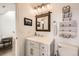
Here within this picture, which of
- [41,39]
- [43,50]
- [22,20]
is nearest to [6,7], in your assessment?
[22,20]

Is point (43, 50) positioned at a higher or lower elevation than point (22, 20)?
lower

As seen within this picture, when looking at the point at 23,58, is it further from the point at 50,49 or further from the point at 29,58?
the point at 50,49

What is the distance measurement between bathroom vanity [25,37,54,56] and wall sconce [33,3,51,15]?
408 millimetres

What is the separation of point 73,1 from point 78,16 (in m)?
0.23

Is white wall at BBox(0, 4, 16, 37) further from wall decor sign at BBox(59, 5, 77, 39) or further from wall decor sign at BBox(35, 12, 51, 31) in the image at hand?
wall decor sign at BBox(59, 5, 77, 39)

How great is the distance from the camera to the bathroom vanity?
1604 mm

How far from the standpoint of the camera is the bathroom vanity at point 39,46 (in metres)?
1.60

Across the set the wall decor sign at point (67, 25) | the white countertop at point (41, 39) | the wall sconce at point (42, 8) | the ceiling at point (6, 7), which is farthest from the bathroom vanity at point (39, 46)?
the ceiling at point (6, 7)

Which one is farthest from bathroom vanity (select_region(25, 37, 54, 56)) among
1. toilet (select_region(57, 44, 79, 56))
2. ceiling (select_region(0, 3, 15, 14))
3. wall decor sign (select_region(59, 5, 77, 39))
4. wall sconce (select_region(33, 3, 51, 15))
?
ceiling (select_region(0, 3, 15, 14))

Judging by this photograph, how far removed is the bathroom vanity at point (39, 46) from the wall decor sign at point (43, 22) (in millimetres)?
153

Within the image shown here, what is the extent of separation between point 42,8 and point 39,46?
57 centimetres

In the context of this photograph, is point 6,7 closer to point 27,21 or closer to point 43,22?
point 27,21

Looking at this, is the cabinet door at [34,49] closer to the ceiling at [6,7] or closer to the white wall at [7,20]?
the white wall at [7,20]

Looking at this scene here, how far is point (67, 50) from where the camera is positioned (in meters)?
1.57
